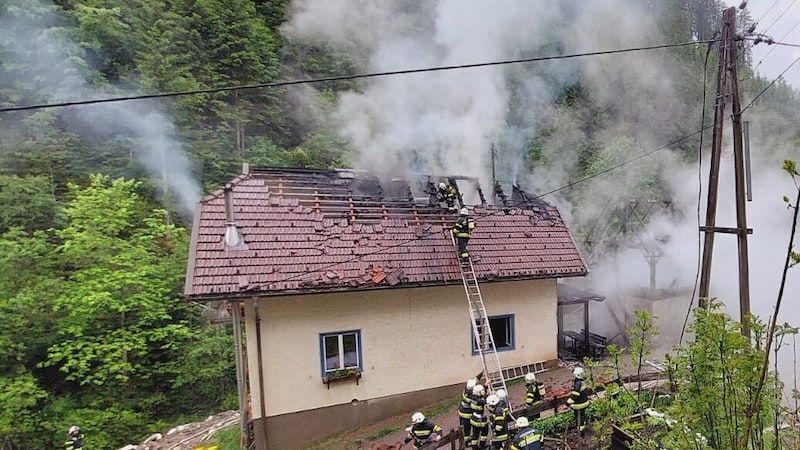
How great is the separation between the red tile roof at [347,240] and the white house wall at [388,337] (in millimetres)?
509

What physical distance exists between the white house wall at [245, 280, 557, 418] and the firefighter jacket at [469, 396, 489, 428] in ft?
8.49

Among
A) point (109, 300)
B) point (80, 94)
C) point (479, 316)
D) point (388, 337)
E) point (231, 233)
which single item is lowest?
point (388, 337)

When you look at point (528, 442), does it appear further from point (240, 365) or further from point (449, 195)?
point (449, 195)

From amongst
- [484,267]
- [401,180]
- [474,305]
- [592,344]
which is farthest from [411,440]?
[592,344]

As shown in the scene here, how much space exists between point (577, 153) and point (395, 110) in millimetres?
16039

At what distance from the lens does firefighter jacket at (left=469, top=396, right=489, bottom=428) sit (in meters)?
7.71

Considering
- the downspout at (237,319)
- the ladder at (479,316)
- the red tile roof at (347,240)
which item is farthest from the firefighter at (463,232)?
the downspout at (237,319)

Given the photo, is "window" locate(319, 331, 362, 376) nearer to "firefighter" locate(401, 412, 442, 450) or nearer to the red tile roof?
the red tile roof

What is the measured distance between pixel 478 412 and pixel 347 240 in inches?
181

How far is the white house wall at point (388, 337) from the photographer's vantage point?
8984 mm

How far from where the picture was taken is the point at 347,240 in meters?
10.1

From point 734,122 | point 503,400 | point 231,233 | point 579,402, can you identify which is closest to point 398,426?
point 503,400

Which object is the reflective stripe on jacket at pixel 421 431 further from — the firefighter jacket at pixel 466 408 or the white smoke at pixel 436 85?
the white smoke at pixel 436 85

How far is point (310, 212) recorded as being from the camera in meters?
10.4
